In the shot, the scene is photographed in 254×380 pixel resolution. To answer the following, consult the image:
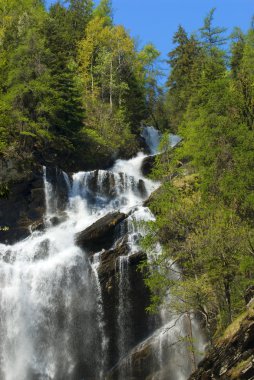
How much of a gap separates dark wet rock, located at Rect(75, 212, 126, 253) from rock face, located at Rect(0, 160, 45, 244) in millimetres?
4868

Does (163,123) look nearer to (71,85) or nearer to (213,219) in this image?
(71,85)

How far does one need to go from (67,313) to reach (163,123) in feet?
125

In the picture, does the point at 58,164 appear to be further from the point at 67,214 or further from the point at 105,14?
the point at 105,14

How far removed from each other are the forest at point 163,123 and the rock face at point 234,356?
4.09 metres

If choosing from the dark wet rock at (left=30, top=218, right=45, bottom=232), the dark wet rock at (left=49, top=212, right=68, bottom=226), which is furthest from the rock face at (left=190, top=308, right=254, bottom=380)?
the dark wet rock at (left=49, top=212, right=68, bottom=226)

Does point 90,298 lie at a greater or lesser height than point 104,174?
lesser

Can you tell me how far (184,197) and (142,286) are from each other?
724 centimetres

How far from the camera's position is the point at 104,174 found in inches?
1603

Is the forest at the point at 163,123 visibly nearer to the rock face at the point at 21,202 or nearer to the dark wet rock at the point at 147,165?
the rock face at the point at 21,202

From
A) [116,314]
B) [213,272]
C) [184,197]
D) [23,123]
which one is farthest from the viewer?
[23,123]

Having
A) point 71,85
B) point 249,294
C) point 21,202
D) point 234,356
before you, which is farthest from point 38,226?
point 234,356

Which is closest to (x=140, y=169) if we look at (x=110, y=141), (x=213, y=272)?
(x=110, y=141)

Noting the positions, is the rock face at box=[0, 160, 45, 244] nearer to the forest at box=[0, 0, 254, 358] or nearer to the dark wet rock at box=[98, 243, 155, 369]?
the forest at box=[0, 0, 254, 358]

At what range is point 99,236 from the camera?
31.6 metres
